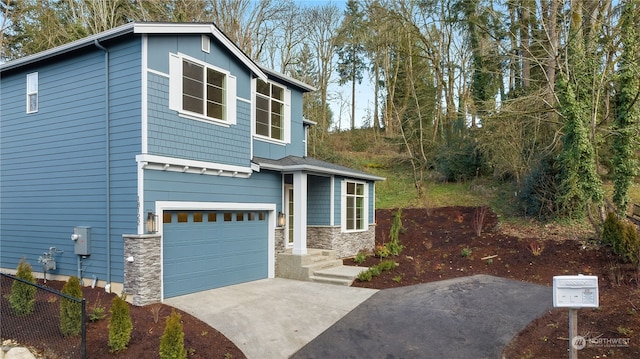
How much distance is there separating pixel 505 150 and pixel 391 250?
6.67 m

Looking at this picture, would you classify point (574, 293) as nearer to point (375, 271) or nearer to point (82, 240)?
point (375, 271)

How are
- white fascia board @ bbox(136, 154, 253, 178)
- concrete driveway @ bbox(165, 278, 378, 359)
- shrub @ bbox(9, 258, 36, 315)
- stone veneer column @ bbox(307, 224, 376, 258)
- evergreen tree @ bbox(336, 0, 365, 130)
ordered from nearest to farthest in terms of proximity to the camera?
1. concrete driveway @ bbox(165, 278, 378, 359)
2. shrub @ bbox(9, 258, 36, 315)
3. white fascia board @ bbox(136, 154, 253, 178)
4. stone veneer column @ bbox(307, 224, 376, 258)
5. evergreen tree @ bbox(336, 0, 365, 130)

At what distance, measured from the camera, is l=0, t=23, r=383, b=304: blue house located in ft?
25.5

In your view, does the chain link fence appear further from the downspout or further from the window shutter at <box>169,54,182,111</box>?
the window shutter at <box>169,54,182,111</box>

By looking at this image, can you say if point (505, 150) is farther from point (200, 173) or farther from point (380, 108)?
point (380, 108)

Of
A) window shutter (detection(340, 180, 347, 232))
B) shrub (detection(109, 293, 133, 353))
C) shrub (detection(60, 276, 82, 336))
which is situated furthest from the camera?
window shutter (detection(340, 180, 347, 232))

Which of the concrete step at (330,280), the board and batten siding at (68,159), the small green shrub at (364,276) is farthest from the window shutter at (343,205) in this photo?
the board and batten siding at (68,159)

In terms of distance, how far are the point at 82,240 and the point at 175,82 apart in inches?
143

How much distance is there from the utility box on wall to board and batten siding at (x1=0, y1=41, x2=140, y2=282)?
Answer: 11 centimetres

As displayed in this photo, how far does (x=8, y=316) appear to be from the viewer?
274 inches

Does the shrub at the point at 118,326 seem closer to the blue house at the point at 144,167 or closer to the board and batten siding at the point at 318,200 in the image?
the blue house at the point at 144,167

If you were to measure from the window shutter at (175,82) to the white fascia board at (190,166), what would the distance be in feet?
3.57

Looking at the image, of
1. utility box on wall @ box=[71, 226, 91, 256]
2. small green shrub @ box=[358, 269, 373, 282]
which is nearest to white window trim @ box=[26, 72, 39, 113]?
utility box on wall @ box=[71, 226, 91, 256]

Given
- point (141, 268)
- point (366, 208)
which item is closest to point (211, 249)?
point (141, 268)
